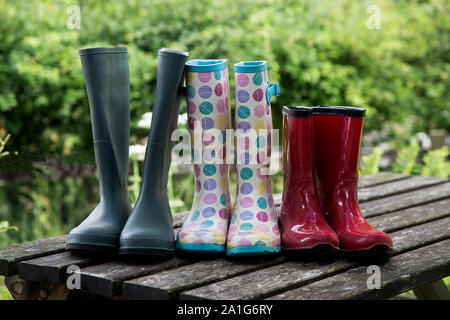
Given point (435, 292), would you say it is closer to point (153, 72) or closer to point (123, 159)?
point (123, 159)

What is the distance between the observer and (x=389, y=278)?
1314 mm

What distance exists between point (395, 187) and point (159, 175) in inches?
42.8

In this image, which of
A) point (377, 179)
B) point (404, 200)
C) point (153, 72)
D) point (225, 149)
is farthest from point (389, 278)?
point (153, 72)

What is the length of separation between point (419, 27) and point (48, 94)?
262cm

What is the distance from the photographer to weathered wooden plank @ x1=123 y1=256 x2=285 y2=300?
1242mm

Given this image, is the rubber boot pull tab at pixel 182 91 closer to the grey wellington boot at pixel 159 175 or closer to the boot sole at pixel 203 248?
the grey wellington boot at pixel 159 175

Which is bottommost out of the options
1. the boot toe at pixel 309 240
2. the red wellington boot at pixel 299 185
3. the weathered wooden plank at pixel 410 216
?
the weathered wooden plank at pixel 410 216

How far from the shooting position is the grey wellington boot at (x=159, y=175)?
55.4 inches

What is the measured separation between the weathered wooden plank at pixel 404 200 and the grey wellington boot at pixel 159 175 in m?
0.70

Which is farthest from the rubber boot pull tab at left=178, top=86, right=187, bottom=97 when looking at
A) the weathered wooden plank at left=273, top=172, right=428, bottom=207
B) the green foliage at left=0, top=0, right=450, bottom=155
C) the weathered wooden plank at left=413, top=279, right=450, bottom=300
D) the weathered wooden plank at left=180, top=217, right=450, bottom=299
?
the green foliage at left=0, top=0, right=450, bottom=155

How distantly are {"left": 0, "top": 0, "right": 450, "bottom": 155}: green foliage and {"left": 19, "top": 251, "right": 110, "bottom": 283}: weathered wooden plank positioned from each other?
153 cm

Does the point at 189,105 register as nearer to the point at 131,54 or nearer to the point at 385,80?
the point at 131,54

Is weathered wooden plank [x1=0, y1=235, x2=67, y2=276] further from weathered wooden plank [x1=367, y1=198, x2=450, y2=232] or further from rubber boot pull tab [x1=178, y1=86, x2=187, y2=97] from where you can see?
weathered wooden plank [x1=367, y1=198, x2=450, y2=232]

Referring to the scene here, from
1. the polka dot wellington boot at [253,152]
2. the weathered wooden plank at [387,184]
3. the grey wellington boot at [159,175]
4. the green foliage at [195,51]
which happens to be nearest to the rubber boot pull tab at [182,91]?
the grey wellington boot at [159,175]
